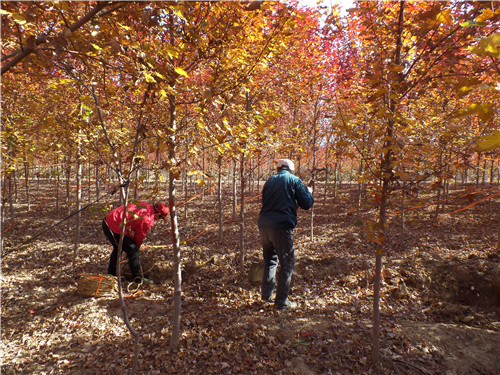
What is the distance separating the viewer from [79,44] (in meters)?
1.77

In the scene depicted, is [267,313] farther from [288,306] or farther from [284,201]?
[284,201]

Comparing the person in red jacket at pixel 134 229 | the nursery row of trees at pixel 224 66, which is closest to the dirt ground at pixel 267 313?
the person in red jacket at pixel 134 229

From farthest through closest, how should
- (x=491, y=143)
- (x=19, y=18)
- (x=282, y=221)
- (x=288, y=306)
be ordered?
1. (x=288, y=306)
2. (x=282, y=221)
3. (x=19, y=18)
4. (x=491, y=143)

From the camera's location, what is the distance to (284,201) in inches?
137

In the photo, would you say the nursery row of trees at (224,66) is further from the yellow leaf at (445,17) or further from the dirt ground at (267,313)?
the dirt ground at (267,313)

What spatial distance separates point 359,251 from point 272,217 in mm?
3403

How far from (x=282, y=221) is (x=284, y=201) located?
11.3 inches

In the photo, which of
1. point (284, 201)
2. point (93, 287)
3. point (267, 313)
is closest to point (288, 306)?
point (267, 313)

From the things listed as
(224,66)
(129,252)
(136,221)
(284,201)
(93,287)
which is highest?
(224,66)

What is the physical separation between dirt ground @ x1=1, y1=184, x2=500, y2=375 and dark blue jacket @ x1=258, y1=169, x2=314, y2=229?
0.71 metres

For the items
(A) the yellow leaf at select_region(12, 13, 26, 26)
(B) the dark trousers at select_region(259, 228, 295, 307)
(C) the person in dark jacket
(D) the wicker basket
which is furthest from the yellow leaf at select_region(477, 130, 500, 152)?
(D) the wicker basket

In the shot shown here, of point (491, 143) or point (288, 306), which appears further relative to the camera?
point (288, 306)

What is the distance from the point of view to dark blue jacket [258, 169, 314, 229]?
11.3 ft

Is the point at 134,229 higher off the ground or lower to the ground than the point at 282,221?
lower
